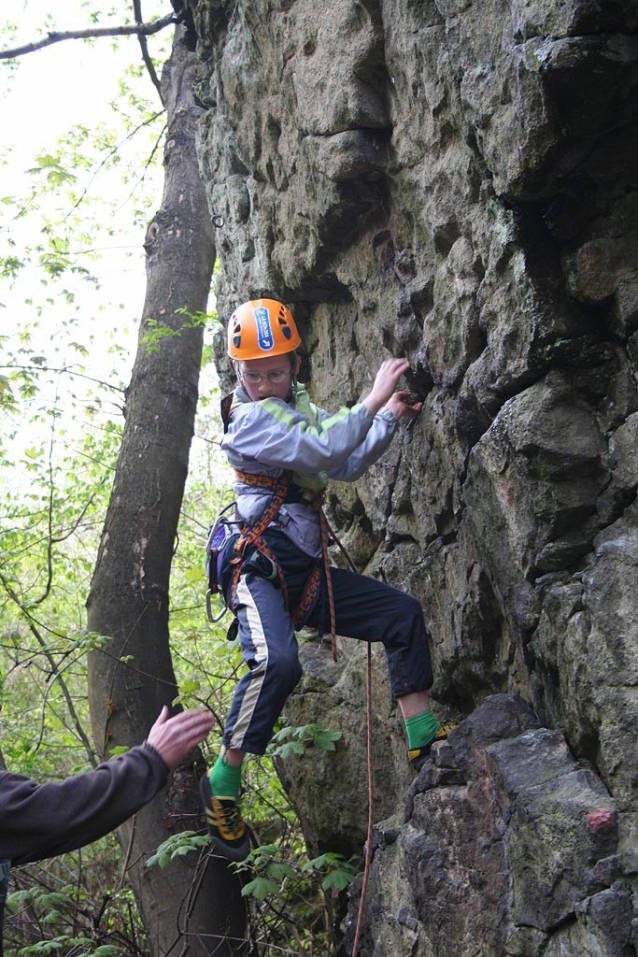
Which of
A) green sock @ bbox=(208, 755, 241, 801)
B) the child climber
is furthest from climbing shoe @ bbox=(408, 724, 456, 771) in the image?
green sock @ bbox=(208, 755, 241, 801)

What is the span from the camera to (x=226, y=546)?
4.19 meters

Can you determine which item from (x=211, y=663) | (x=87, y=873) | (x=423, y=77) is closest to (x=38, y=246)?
(x=211, y=663)

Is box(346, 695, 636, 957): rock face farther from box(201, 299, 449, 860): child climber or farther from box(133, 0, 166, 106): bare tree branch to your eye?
box(133, 0, 166, 106): bare tree branch

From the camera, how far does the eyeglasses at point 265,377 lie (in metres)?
4.31

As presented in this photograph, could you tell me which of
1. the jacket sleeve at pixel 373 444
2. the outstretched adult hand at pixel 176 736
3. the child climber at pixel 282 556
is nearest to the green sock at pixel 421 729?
the child climber at pixel 282 556

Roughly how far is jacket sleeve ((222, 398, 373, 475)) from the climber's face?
0.58 ft

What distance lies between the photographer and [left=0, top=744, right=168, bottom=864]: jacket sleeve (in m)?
2.57

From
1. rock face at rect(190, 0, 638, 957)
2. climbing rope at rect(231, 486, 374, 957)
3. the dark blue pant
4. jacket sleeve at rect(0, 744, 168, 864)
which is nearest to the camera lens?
jacket sleeve at rect(0, 744, 168, 864)

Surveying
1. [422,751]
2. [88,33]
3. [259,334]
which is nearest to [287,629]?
[422,751]

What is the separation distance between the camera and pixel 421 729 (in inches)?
154

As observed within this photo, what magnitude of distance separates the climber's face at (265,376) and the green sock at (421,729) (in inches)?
65.8

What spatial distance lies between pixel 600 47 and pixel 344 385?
9.03 feet

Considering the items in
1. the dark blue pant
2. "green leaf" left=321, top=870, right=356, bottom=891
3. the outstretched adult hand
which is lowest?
"green leaf" left=321, top=870, right=356, bottom=891

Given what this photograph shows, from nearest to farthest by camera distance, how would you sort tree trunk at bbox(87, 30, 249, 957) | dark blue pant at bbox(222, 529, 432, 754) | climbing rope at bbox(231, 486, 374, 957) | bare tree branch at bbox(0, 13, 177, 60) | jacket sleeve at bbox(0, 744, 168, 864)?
1. jacket sleeve at bbox(0, 744, 168, 864)
2. dark blue pant at bbox(222, 529, 432, 754)
3. climbing rope at bbox(231, 486, 374, 957)
4. tree trunk at bbox(87, 30, 249, 957)
5. bare tree branch at bbox(0, 13, 177, 60)
